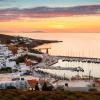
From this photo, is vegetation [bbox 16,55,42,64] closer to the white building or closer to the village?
the village

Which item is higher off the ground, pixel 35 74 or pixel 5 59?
pixel 5 59

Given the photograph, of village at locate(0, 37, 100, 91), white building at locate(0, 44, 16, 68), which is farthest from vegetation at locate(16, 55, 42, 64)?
white building at locate(0, 44, 16, 68)

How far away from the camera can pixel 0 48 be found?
3916 cm

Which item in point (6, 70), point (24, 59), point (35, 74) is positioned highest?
point (24, 59)

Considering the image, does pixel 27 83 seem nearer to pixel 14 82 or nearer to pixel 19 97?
pixel 14 82

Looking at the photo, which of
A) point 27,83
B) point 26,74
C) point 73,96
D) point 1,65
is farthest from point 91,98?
point 1,65

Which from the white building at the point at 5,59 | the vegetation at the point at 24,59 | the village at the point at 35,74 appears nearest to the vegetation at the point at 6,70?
the village at the point at 35,74

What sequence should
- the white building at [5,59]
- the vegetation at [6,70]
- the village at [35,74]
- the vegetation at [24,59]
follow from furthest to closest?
the vegetation at [24,59], the white building at [5,59], the vegetation at [6,70], the village at [35,74]

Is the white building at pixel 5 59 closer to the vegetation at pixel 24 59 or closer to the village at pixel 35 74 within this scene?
the village at pixel 35 74

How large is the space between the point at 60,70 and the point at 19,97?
85.0ft

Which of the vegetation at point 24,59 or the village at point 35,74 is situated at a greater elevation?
the vegetation at point 24,59

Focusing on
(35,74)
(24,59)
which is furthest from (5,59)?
(35,74)

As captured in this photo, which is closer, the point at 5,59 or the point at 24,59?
the point at 5,59

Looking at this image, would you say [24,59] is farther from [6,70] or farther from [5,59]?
[6,70]
